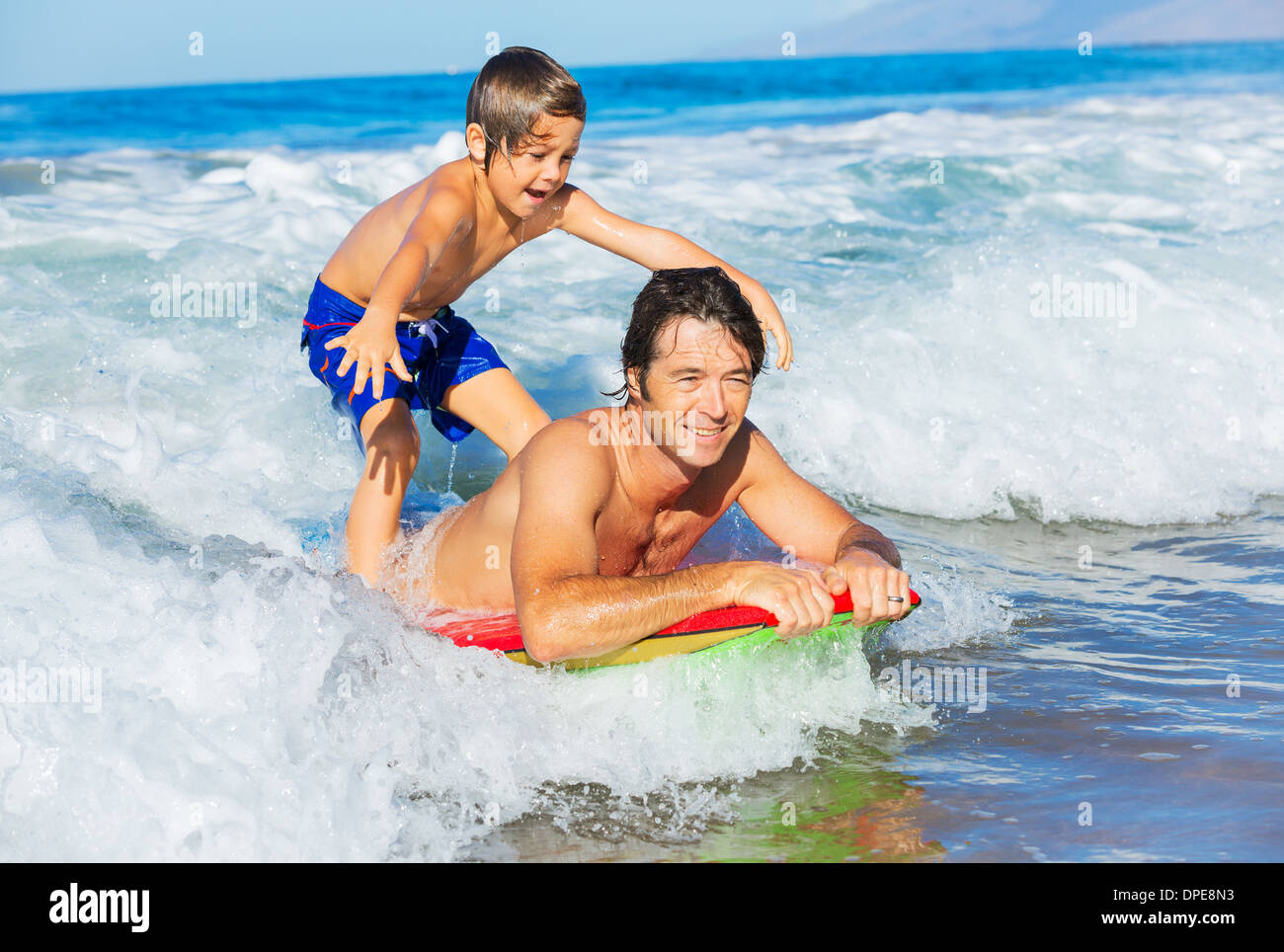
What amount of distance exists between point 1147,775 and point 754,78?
35.1m

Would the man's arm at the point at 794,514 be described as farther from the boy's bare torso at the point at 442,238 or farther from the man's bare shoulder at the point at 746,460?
the boy's bare torso at the point at 442,238

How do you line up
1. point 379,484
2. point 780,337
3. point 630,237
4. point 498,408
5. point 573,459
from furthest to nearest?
1. point 498,408
2. point 630,237
3. point 379,484
4. point 780,337
5. point 573,459

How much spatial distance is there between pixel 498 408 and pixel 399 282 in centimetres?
95

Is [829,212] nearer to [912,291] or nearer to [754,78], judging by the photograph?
[912,291]

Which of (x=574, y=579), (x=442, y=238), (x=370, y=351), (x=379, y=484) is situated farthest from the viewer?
(x=379, y=484)

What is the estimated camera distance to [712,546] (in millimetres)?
4254

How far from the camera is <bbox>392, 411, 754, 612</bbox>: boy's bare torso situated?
3.36 m

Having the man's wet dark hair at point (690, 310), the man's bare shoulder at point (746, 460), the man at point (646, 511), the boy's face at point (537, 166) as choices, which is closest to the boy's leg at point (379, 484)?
the man at point (646, 511)

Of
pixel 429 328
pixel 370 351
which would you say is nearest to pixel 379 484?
pixel 429 328

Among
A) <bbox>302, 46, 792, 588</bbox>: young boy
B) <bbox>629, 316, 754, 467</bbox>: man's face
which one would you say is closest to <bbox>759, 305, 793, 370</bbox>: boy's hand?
<bbox>302, 46, 792, 588</bbox>: young boy

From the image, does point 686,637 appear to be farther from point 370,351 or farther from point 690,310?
point 370,351

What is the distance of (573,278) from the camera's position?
851 centimetres
